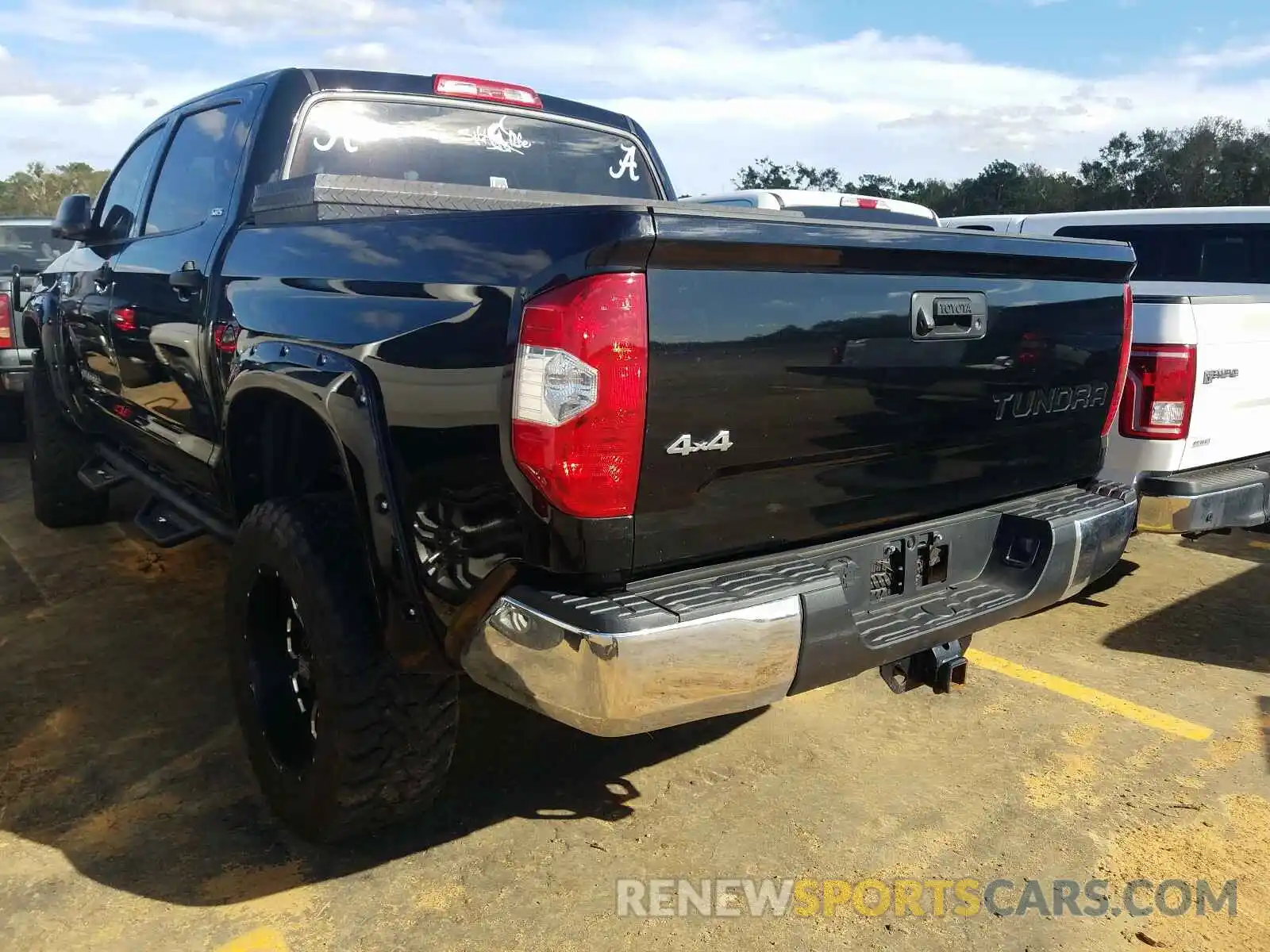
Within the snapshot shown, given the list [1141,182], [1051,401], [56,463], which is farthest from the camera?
[1141,182]

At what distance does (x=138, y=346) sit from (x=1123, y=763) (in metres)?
3.69

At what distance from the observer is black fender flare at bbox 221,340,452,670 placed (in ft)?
7.23

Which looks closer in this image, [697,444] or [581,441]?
[581,441]

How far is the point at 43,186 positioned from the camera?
1658 inches

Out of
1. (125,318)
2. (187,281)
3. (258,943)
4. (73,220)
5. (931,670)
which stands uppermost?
(73,220)

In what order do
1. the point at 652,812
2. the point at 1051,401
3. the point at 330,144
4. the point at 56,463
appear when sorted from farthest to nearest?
1. the point at 56,463
2. the point at 330,144
3. the point at 652,812
4. the point at 1051,401

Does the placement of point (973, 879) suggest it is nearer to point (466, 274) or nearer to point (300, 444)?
point (466, 274)

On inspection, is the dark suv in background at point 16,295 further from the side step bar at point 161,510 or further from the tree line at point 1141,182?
the tree line at point 1141,182

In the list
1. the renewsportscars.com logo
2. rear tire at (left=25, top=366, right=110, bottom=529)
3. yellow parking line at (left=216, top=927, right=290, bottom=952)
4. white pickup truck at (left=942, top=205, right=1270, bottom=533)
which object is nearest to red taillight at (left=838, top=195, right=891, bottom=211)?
white pickup truck at (left=942, top=205, right=1270, bottom=533)

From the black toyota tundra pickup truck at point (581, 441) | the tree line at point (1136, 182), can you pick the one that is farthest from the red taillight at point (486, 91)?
the tree line at point (1136, 182)

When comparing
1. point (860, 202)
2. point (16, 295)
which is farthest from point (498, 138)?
point (16, 295)

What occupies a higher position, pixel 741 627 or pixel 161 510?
pixel 741 627

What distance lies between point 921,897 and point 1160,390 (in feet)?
7.55

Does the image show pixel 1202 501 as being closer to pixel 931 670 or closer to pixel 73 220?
pixel 931 670
